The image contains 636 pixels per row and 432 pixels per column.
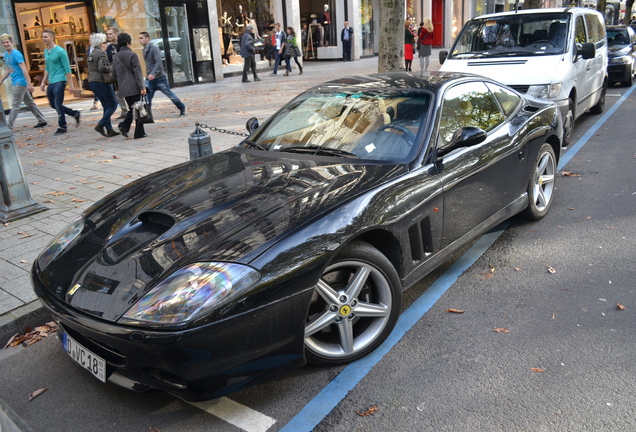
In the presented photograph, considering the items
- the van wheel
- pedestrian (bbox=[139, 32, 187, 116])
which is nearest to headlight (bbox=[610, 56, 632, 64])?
the van wheel

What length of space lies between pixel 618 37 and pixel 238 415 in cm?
1774

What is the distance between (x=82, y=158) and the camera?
357 inches

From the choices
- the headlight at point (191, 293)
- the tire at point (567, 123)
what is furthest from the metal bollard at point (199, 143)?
the tire at point (567, 123)

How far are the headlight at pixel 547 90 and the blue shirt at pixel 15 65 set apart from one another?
9.33 metres

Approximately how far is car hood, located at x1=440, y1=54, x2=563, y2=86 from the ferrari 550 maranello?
11.7ft

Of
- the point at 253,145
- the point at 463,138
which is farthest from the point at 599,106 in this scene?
the point at 253,145

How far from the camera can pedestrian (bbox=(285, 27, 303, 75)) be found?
22.2 metres

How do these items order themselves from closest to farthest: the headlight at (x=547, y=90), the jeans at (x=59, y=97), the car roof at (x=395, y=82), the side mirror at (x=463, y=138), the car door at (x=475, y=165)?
the side mirror at (x=463, y=138)
the car door at (x=475, y=165)
the car roof at (x=395, y=82)
the headlight at (x=547, y=90)
the jeans at (x=59, y=97)

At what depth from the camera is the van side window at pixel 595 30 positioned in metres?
9.77

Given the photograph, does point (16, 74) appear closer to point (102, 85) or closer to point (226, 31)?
point (102, 85)

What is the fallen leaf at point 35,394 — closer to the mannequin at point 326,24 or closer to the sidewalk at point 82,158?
the sidewalk at point 82,158

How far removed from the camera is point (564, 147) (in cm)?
839

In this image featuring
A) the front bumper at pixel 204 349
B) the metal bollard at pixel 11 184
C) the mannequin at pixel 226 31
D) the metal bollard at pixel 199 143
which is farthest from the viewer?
the mannequin at pixel 226 31

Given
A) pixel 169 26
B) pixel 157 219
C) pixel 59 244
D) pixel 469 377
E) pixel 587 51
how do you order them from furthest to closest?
pixel 169 26
pixel 587 51
pixel 59 244
pixel 157 219
pixel 469 377
